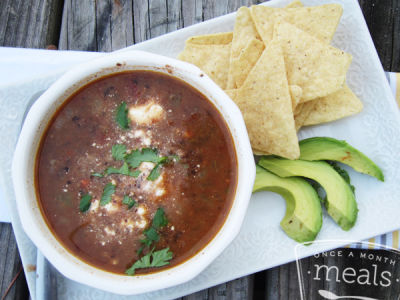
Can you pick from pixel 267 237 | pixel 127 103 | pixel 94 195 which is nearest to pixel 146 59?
pixel 127 103

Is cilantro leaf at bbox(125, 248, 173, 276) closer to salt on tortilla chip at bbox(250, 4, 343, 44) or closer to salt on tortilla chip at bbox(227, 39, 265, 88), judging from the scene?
salt on tortilla chip at bbox(227, 39, 265, 88)

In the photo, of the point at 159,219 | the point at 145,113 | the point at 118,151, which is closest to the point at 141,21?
the point at 145,113

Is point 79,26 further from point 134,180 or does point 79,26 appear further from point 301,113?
point 301,113

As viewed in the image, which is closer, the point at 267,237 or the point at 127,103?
the point at 127,103

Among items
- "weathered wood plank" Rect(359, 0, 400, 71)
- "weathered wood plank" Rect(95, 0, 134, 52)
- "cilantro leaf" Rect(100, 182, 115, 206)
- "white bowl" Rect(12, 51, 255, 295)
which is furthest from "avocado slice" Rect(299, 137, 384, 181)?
"weathered wood plank" Rect(95, 0, 134, 52)

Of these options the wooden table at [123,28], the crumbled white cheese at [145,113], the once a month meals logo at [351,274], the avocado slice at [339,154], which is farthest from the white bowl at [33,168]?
the once a month meals logo at [351,274]

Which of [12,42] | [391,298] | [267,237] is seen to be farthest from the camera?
[12,42]

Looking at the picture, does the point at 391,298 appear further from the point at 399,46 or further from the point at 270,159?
the point at 399,46
